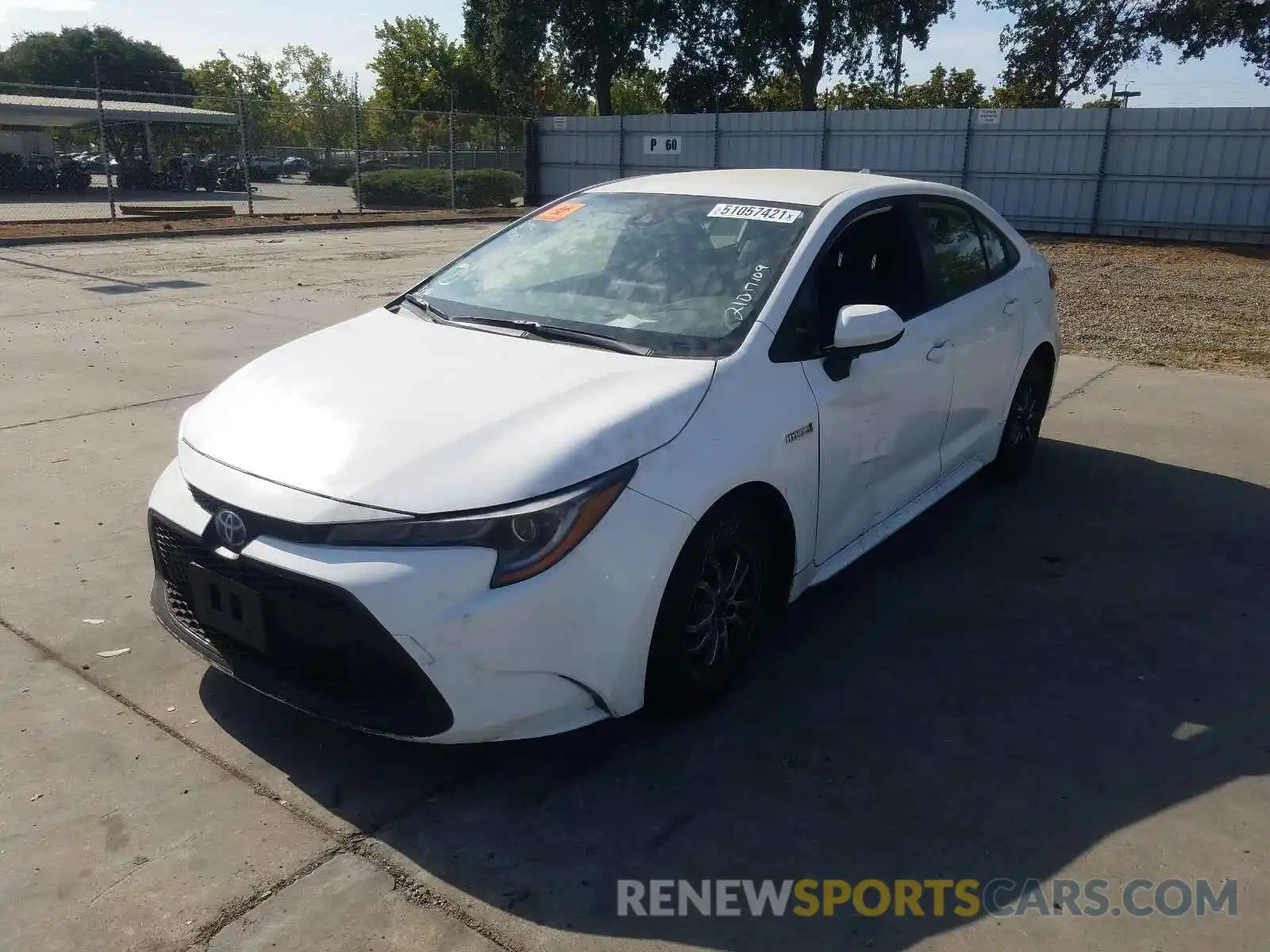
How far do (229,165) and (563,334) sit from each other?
122ft

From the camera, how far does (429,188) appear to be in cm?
2781

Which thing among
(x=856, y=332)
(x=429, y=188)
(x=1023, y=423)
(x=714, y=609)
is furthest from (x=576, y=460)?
(x=429, y=188)

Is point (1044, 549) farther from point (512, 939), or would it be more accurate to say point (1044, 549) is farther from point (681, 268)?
point (512, 939)

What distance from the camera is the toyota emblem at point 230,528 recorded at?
276 cm

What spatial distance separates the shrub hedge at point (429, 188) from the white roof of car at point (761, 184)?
24.4 m

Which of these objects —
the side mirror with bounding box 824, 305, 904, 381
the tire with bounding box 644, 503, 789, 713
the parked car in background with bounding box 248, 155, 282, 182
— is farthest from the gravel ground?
the parked car in background with bounding box 248, 155, 282, 182

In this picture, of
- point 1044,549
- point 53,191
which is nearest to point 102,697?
point 1044,549

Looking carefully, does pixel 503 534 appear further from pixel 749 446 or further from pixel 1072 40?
pixel 1072 40

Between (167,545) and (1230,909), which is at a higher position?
(167,545)

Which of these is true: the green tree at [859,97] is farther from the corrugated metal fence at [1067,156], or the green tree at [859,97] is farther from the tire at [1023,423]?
the tire at [1023,423]

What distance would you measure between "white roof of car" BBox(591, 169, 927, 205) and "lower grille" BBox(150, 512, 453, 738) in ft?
7.65

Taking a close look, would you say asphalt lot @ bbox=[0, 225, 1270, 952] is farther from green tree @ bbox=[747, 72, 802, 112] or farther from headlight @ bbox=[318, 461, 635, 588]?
green tree @ bbox=[747, 72, 802, 112]

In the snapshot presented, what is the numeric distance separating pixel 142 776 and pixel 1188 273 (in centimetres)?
1604

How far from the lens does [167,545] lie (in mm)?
3064
